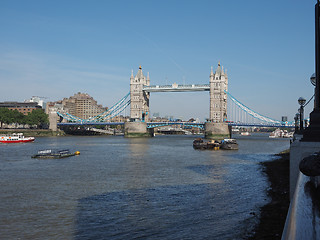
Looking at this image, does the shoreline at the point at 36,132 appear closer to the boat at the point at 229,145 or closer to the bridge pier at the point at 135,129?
the bridge pier at the point at 135,129

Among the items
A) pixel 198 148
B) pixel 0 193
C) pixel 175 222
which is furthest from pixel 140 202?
pixel 198 148

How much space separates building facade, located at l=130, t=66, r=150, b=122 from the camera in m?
123

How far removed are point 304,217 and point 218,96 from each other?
378ft

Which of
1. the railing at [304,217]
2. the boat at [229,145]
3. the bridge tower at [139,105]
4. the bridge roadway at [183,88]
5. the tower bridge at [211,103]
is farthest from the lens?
the bridge tower at [139,105]

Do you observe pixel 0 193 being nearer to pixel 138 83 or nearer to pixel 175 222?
pixel 175 222

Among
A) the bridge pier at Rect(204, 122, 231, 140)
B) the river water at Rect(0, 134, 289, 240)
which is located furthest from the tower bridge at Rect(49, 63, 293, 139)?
the river water at Rect(0, 134, 289, 240)

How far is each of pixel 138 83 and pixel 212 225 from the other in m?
116

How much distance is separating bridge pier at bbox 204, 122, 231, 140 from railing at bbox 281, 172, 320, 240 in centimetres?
9934

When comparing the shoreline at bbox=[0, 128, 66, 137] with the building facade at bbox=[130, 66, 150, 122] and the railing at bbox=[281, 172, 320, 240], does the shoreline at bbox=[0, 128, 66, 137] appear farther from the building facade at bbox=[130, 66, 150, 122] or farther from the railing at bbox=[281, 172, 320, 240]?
the railing at bbox=[281, 172, 320, 240]

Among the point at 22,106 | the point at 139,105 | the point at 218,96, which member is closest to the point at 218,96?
the point at 218,96

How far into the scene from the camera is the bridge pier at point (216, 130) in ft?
336

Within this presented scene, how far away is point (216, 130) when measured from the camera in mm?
103312

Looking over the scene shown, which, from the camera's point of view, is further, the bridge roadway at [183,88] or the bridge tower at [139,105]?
the bridge tower at [139,105]

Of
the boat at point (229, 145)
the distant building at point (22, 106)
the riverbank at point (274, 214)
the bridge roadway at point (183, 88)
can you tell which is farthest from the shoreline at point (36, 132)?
the riverbank at point (274, 214)
